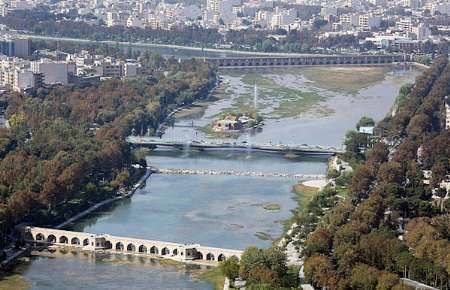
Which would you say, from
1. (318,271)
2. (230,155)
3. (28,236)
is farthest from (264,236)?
(230,155)

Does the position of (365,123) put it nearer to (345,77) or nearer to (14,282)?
(345,77)

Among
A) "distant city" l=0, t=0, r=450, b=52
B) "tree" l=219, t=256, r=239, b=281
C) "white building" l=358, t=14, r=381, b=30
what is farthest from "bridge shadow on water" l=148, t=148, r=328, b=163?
"white building" l=358, t=14, r=381, b=30

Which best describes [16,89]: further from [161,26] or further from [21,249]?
[161,26]

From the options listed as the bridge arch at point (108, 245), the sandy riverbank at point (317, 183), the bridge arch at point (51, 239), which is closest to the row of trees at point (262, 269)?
the bridge arch at point (108, 245)

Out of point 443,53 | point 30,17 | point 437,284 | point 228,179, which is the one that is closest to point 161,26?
point 30,17

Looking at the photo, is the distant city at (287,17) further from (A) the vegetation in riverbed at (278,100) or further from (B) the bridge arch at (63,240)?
(B) the bridge arch at (63,240)

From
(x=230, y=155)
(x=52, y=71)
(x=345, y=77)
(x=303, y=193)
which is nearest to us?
(x=303, y=193)
